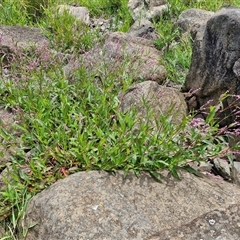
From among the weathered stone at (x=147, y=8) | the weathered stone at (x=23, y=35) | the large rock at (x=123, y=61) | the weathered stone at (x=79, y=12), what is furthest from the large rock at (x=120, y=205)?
the weathered stone at (x=147, y=8)

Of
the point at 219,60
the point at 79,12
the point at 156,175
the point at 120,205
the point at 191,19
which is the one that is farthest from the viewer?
the point at 79,12

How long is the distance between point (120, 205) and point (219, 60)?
196cm

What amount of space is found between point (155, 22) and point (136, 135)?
429 cm

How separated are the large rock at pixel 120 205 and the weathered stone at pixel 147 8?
4.66 meters

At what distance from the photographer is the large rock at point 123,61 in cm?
429

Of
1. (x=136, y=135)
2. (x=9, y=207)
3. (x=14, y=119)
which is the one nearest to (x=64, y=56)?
(x=14, y=119)

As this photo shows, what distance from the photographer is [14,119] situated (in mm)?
3658

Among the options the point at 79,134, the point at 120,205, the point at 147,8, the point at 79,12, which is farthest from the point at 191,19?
the point at 120,205

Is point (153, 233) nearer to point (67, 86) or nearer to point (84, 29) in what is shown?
point (67, 86)

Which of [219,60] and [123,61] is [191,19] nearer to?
[123,61]

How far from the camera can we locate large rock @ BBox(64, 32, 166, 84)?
4289mm

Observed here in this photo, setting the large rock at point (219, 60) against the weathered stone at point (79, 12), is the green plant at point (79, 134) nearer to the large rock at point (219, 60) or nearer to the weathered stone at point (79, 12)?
the large rock at point (219, 60)

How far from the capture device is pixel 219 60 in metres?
3.79

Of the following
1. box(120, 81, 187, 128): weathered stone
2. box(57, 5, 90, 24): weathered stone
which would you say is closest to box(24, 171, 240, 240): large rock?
box(120, 81, 187, 128): weathered stone
